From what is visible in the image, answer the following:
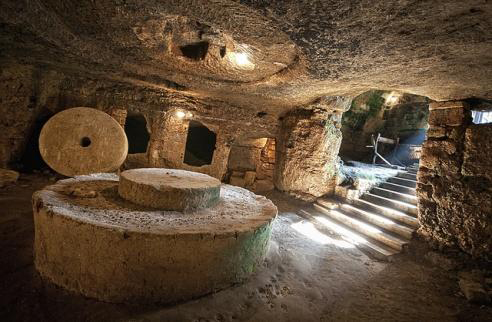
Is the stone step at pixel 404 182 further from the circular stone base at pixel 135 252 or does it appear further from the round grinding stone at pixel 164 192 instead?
the round grinding stone at pixel 164 192

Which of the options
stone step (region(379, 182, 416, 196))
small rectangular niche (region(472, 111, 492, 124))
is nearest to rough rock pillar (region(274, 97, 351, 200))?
stone step (region(379, 182, 416, 196))

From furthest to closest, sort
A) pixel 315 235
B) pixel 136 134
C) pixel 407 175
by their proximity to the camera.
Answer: pixel 136 134 → pixel 407 175 → pixel 315 235

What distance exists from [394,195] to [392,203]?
1.60ft

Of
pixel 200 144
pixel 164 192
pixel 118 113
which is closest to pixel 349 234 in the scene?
pixel 164 192

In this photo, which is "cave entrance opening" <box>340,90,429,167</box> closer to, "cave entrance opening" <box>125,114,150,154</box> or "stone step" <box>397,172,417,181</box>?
"stone step" <box>397,172,417,181</box>

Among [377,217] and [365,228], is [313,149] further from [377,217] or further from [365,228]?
[365,228]

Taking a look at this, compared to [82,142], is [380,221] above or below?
below

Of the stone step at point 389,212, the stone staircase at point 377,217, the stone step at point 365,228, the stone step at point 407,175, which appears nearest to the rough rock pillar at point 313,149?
the stone staircase at point 377,217

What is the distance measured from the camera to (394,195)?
630cm

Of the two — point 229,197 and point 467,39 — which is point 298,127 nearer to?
point 229,197

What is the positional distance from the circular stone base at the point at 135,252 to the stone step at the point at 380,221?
3.44 metres

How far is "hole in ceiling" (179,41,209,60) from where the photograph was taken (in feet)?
14.0

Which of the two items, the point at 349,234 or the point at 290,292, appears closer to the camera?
the point at 290,292

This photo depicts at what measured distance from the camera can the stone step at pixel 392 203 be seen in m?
5.50
